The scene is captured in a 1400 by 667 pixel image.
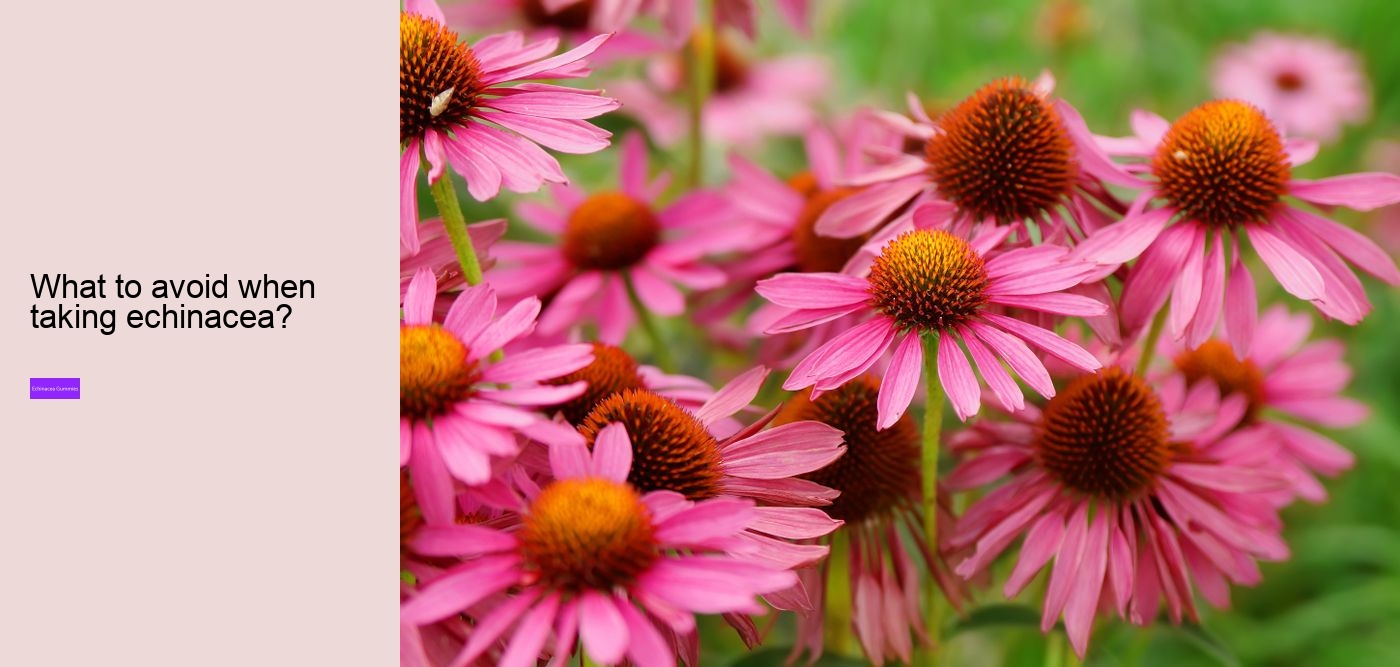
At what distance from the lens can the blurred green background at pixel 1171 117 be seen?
4.61 ft

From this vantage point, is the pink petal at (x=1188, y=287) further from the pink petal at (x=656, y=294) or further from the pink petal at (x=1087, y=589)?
the pink petal at (x=656, y=294)

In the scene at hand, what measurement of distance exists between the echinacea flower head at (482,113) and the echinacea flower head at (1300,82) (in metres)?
1.77

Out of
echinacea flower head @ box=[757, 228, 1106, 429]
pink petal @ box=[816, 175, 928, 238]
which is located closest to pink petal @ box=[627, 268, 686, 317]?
pink petal @ box=[816, 175, 928, 238]

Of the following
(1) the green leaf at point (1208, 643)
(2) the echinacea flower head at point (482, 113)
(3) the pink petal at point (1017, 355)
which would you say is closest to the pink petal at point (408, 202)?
(2) the echinacea flower head at point (482, 113)

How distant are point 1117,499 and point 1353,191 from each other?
0.30 meters

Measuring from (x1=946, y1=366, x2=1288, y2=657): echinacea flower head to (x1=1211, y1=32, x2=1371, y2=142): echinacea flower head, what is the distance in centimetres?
151

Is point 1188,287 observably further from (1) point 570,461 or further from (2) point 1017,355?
(1) point 570,461

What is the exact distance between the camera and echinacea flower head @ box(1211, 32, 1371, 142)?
236 cm

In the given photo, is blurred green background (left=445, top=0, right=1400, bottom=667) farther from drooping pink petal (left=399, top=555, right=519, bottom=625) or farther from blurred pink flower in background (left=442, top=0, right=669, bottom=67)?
drooping pink petal (left=399, top=555, right=519, bottom=625)
